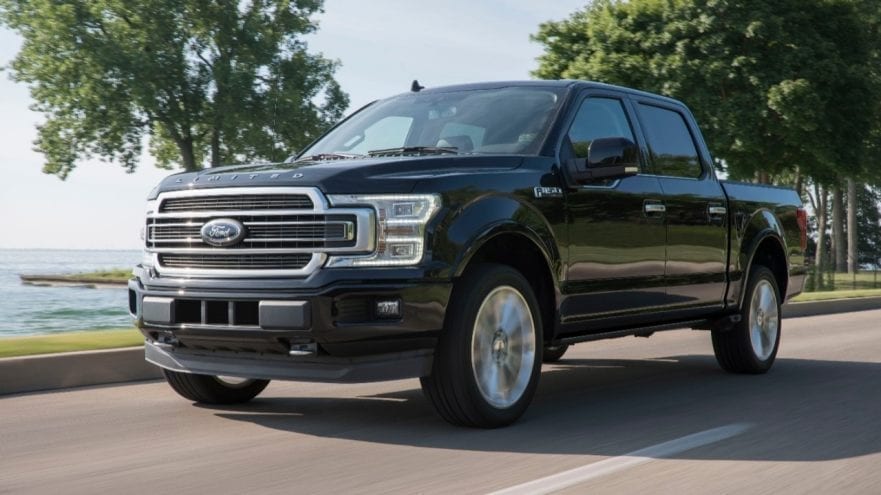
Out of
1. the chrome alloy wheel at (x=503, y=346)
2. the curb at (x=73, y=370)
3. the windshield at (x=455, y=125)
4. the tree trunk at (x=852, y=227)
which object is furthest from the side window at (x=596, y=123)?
the tree trunk at (x=852, y=227)

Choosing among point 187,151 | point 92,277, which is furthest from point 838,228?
point 92,277

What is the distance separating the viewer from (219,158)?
1994 inches

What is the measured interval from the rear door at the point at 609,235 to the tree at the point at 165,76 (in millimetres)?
38757

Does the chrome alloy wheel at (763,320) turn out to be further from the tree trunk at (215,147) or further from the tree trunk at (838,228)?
the tree trunk at (838,228)

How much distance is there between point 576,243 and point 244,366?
2177mm

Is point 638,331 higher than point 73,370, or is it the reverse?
point 638,331

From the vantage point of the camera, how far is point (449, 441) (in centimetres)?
603

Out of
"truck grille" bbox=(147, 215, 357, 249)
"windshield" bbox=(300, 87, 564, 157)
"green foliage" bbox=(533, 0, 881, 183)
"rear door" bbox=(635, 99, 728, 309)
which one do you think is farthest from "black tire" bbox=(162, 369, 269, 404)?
"green foliage" bbox=(533, 0, 881, 183)

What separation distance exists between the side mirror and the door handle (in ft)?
1.75

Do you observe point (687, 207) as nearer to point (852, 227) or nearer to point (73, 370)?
point (73, 370)

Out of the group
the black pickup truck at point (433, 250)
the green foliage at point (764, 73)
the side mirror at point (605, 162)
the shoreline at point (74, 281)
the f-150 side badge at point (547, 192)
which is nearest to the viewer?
the black pickup truck at point (433, 250)

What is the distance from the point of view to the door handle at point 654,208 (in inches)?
306

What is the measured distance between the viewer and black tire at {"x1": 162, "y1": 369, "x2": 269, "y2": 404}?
23.6 feet

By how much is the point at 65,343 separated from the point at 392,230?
471cm
